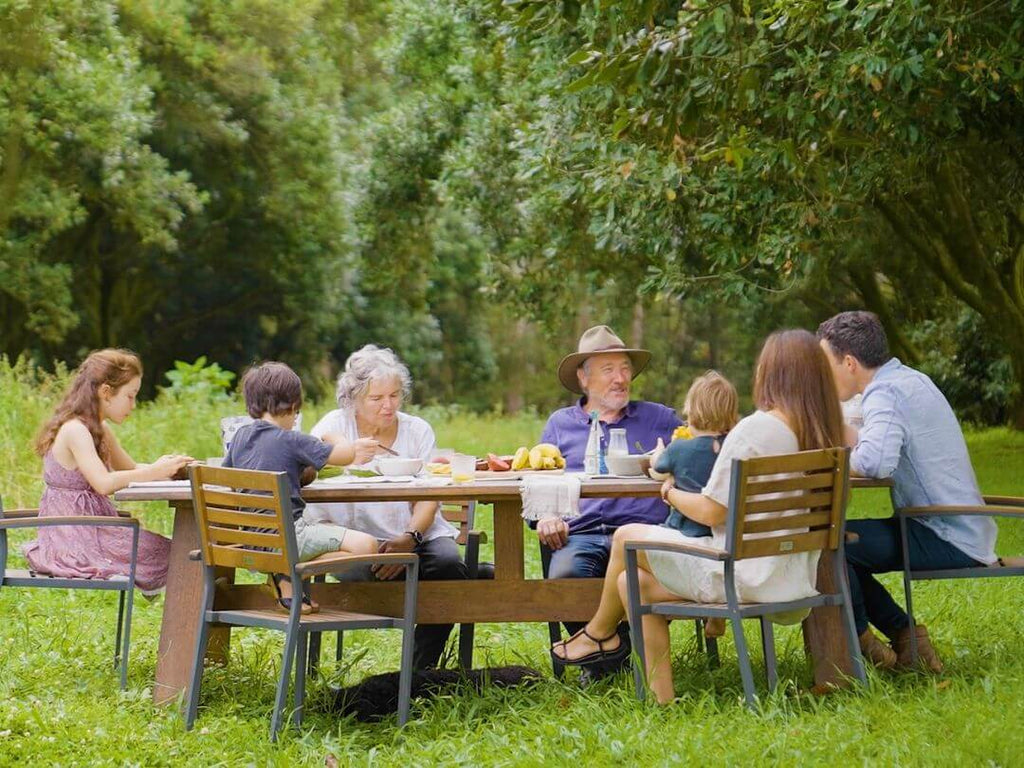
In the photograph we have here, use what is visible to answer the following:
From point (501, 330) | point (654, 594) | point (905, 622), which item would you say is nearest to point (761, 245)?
point (905, 622)

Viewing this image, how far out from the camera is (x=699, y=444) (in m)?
5.40

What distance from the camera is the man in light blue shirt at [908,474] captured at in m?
5.74

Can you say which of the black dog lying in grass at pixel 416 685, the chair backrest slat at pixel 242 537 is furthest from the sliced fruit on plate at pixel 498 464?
the chair backrest slat at pixel 242 537

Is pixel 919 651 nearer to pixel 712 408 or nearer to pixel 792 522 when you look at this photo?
pixel 792 522

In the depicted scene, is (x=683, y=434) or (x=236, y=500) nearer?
(x=236, y=500)

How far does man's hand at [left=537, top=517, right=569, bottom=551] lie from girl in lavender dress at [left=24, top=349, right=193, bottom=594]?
4.95 ft

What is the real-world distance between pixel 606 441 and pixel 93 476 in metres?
2.20

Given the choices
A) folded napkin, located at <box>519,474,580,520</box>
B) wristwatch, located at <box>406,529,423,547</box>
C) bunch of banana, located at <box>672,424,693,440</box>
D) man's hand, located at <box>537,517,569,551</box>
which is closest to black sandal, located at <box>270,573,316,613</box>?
wristwatch, located at <box>406,529,423,547</box>

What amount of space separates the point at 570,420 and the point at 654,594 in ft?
5.48

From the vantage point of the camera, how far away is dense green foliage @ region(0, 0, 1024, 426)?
8672mm

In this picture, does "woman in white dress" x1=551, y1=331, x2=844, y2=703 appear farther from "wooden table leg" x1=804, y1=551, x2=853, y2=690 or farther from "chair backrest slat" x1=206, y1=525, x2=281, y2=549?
"chair backrest slat" x1=206, y1=525, x2=281, y2=549

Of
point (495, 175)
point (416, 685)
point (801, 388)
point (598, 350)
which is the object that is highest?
point (495, 175)

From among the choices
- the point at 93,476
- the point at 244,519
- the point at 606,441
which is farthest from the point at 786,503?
the point at 93,476

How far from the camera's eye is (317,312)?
96.8 ft
